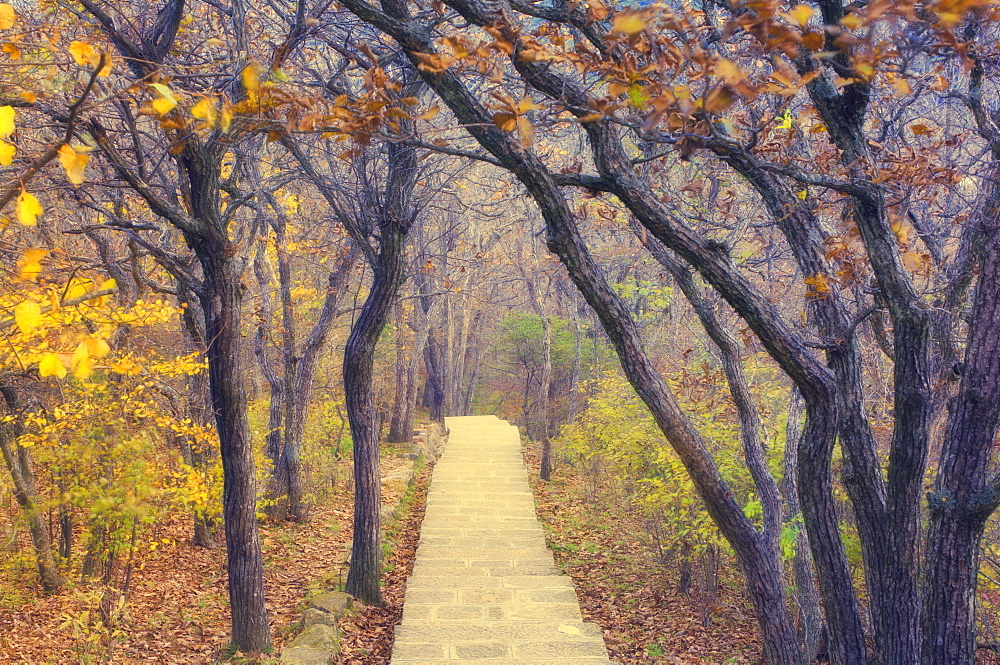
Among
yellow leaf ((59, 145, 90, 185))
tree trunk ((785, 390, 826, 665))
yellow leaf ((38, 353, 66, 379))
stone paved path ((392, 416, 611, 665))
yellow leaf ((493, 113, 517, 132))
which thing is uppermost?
yellow leaf ((493, 113, 517, 132))

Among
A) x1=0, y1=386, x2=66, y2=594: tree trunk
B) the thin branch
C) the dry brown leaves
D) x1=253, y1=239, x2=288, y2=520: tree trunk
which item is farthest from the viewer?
x1=253, y1=239, x2=288, y2=520: tree trunk

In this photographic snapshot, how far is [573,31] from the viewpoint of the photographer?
4660 millimetres

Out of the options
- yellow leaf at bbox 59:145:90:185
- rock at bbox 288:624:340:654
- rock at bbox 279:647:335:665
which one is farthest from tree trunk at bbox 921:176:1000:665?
rock at bbox 288:624:340:654

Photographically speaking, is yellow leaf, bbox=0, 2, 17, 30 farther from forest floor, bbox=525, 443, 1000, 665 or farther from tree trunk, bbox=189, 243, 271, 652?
forest floor, bbox=525, 443, 1000, 665

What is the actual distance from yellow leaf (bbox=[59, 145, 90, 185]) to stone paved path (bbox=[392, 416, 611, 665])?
4.49 m

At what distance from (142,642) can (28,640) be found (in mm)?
1026

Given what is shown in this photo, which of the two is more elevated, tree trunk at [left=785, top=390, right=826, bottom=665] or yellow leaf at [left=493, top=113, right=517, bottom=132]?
yellow leaf at [left=493, top=113, right=517, bottom=132]

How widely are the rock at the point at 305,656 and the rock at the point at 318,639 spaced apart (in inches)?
1.6

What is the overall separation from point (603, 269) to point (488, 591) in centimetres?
352

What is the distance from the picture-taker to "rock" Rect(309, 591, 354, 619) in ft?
20.6

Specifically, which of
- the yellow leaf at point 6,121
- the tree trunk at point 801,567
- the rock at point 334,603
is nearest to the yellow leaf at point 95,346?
the yellow leaf at point 6,121

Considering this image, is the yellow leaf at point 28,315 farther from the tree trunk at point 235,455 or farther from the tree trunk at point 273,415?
the tree trunk at point 273,415

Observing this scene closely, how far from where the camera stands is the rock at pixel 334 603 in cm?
627

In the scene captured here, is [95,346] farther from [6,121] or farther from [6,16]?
[6,16]
